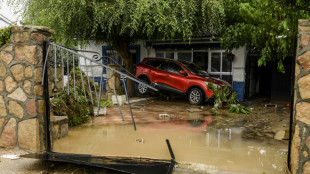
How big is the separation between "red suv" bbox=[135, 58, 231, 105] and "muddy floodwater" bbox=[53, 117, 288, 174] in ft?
12.3

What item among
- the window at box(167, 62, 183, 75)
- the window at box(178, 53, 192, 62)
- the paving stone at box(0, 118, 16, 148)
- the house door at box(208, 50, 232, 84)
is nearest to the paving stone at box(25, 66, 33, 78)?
the paving stone at box(0, 118, 16, 148)

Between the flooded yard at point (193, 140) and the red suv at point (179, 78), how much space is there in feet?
6.87

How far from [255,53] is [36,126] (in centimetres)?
1089

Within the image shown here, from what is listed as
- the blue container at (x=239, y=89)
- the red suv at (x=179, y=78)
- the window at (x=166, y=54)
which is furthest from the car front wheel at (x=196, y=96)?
the window at (x=166, y=54)

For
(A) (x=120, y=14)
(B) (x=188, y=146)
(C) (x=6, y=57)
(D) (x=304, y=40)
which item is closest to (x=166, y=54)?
(A) (x=120, y=14)

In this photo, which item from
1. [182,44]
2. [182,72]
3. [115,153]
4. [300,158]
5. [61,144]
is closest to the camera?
[300,158]

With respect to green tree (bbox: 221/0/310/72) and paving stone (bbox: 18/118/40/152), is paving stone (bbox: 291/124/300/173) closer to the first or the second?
green tree (bbox: 221/0/310/72)

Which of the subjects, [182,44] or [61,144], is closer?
[61,144]

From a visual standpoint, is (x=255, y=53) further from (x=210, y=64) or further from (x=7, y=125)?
(x=7, y=125)

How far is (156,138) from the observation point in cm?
603

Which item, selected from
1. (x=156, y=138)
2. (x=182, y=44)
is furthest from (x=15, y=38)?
(x=182, y=44)

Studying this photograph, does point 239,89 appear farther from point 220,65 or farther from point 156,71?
point 156,71

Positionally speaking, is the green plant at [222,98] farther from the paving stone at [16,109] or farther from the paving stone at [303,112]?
the paving stone at [16,109]

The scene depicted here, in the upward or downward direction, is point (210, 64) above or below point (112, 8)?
below
